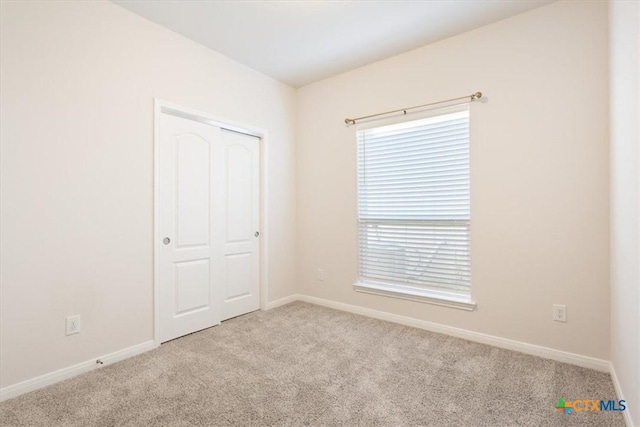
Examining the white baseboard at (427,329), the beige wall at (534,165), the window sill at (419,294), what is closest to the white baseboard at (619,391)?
the white baseboard at (427,329)

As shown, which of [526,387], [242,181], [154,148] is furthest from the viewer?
[242,181]

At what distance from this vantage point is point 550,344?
7.89 ft

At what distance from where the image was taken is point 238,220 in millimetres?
3484

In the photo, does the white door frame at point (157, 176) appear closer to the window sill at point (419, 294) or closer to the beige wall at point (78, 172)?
the beige wall at point (78, 172)

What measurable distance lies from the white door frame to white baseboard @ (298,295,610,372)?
899 mm

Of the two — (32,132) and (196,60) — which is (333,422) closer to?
(32,132)

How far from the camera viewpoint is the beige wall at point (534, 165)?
7.38ft

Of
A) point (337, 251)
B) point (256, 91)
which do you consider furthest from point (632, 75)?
point (256, 91)

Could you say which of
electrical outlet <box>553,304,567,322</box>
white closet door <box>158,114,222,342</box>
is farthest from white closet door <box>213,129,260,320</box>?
electrical outlet <box>553,304,567,322</box>

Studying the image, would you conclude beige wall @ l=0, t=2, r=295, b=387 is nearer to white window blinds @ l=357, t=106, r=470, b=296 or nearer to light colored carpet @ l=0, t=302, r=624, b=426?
light colored carpet @ l=0, t=302, r=624, b=426

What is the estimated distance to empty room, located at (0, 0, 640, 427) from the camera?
6.25ft

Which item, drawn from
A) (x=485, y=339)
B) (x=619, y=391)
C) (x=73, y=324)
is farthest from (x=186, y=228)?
(x=619, y=391)

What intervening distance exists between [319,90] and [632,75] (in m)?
2.92

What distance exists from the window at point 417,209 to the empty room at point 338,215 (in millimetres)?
21
